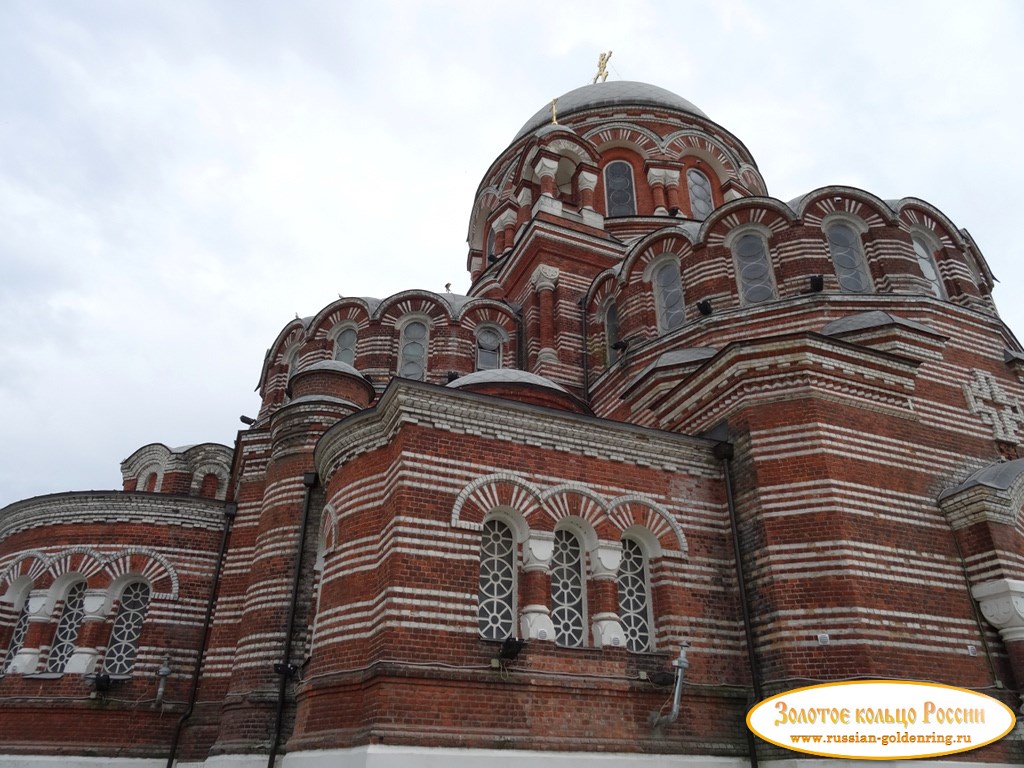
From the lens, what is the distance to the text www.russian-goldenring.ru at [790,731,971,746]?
891cm

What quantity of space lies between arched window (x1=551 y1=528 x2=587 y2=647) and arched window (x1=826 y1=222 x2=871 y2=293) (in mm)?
8014

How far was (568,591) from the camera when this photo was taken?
1032 cm

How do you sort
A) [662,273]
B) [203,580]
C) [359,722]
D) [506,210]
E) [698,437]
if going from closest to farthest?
[359,722] → [698,437] → [203,580] → [662,273] → [506,210]

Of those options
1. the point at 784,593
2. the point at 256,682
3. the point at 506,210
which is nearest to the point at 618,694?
the point at 784,593

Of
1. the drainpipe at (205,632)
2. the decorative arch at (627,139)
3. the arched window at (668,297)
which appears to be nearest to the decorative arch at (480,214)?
the decorative arch at (627,139)

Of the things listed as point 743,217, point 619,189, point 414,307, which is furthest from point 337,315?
point 619,189

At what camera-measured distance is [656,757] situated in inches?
366

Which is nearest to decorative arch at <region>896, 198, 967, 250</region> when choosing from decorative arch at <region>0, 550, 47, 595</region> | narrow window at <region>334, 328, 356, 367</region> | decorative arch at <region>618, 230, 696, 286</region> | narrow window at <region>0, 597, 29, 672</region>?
decorative arch at <region>618, 230, 696, 286</region>

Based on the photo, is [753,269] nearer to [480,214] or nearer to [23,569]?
[480,214]

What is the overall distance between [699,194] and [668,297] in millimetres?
10042

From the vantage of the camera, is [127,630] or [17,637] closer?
[127,630]

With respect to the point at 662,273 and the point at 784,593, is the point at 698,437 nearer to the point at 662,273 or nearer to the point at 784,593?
the point at 784,593

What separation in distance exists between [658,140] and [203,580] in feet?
61.1

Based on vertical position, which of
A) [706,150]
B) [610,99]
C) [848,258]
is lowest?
[848,258]
